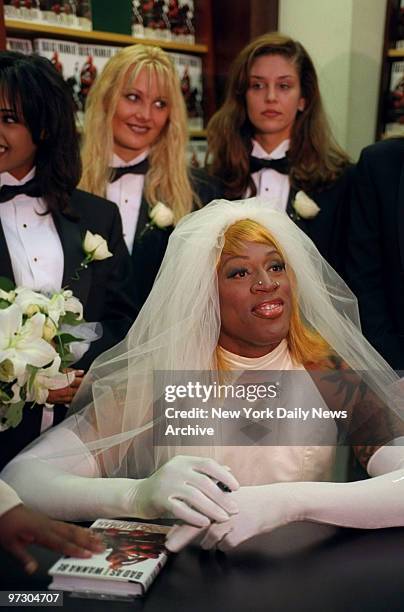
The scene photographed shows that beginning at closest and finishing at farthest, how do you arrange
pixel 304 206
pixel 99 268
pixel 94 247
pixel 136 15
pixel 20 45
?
pixel 94 247, pixel 99 268, pixel 304 206, pixel 20 45, pixel 136 15

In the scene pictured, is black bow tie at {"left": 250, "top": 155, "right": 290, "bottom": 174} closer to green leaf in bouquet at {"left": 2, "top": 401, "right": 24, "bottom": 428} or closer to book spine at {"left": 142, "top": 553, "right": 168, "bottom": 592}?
green leaf in bouquet at {"left": 2, "top": 401, "right": 24, "bottom": 428}

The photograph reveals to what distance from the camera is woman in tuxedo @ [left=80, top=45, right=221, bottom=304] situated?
2.32 m

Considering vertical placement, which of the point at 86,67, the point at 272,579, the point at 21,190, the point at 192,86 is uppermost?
the point at 86,67

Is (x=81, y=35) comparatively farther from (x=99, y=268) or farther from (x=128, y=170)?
(x=99, y=268)

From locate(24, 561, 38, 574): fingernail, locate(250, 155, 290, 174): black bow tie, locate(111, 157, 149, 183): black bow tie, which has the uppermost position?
locate(250, 155, 290, 174): black bow tie

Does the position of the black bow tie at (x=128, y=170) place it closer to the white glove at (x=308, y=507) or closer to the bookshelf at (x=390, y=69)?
the bookshelf at (x=390, y=69)

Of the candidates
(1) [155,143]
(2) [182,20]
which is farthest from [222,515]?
(2) [182,20]

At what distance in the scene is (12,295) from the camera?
122cm

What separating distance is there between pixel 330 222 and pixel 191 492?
1334 mm

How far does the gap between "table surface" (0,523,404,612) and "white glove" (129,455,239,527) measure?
7 centimetres

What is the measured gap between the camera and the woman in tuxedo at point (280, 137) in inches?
89.7

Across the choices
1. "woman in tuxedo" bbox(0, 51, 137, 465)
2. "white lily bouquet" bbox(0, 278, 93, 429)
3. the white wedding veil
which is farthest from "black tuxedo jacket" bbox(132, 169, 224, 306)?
"white lily bouquet" bbox(0, 278, 93, 429)

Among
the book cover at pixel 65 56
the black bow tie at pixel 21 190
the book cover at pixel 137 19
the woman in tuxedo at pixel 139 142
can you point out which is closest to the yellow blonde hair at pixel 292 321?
the black bow tie at pixel 21 190

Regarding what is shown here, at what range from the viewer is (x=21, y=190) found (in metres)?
1.82
